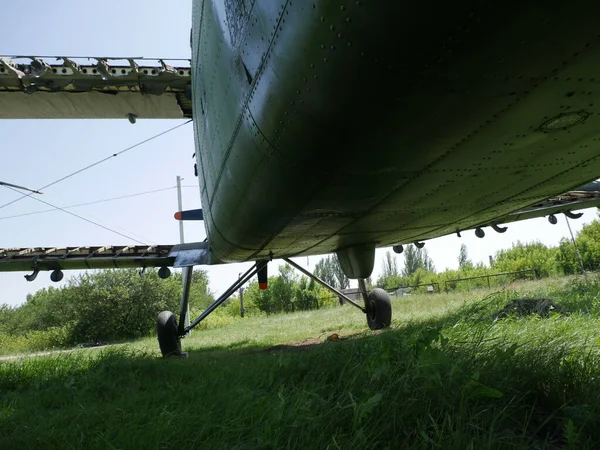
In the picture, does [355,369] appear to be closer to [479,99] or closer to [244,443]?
[244,443]

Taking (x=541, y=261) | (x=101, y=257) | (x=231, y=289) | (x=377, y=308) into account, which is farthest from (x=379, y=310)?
(x=541, y=261)

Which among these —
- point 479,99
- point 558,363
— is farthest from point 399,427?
point 479,99

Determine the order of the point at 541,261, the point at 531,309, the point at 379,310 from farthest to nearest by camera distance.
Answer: the point at 541,261
the point at 379,310
the point at 531,309

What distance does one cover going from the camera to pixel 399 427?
1.55m

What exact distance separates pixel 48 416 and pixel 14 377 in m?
2.14

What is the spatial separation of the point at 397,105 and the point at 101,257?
259 inches

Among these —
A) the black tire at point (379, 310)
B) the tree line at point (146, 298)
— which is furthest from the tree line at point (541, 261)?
the black tire at point (379, 310)

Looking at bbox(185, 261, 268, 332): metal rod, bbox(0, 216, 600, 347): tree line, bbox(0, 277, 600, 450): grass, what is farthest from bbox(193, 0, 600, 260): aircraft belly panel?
bbox(0, 216, 600, 347): tree line

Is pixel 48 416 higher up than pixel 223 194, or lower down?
lower down

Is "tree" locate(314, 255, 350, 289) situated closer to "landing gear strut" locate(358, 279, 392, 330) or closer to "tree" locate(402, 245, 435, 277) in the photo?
"tree" locate(402, 245, 435, 277)

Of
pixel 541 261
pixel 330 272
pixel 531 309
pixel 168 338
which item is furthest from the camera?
pixel 330 272

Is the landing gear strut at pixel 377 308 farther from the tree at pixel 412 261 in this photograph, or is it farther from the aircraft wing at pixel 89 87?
the tree at pixel 412 261

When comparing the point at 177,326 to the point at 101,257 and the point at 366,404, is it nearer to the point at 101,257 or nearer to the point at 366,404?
the point at 101,257

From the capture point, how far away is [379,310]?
7.14m
